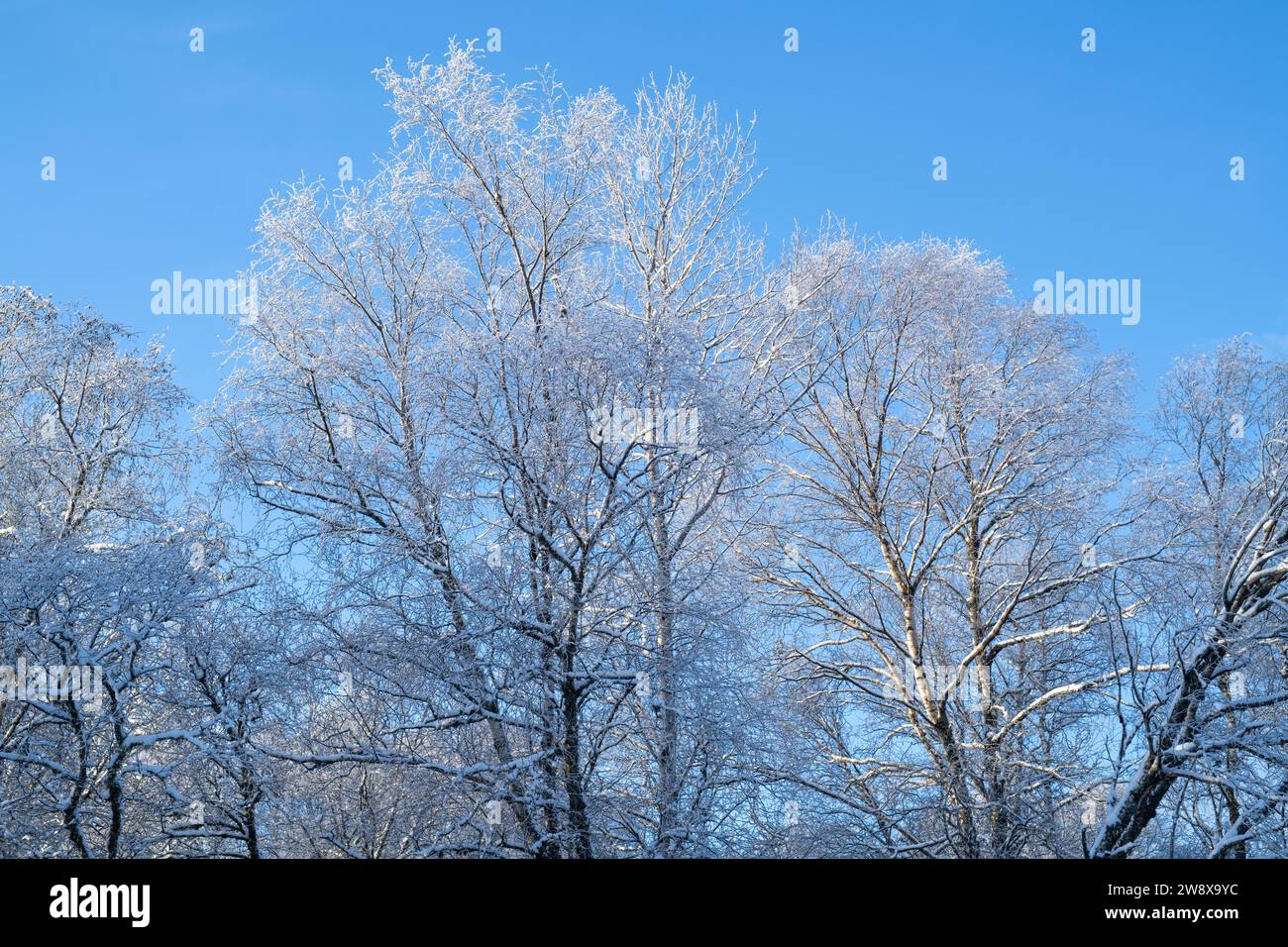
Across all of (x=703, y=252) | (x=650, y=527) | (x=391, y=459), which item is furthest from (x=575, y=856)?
(x=703, y=252)

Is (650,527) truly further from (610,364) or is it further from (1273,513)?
(1273,513)

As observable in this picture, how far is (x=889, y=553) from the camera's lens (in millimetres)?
19562

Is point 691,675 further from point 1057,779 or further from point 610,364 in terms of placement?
point 1057,779

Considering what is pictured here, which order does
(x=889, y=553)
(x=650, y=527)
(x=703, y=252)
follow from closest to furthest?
Answer: (x=650, y=527) < (x=889, y=553) < (x=703, y=252)

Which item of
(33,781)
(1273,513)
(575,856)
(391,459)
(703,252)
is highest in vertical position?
(703,252)

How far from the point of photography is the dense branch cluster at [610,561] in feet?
47.1

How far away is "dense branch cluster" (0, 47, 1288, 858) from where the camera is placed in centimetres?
1434

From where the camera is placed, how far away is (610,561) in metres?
15.1

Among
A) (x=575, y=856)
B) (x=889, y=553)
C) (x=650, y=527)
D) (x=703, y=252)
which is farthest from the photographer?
(x=703, y=252)

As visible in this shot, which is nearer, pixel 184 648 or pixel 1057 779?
pixel 184 648

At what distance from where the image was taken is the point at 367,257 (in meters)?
17.4

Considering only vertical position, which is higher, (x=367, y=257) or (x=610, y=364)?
(x=367, y=257)
